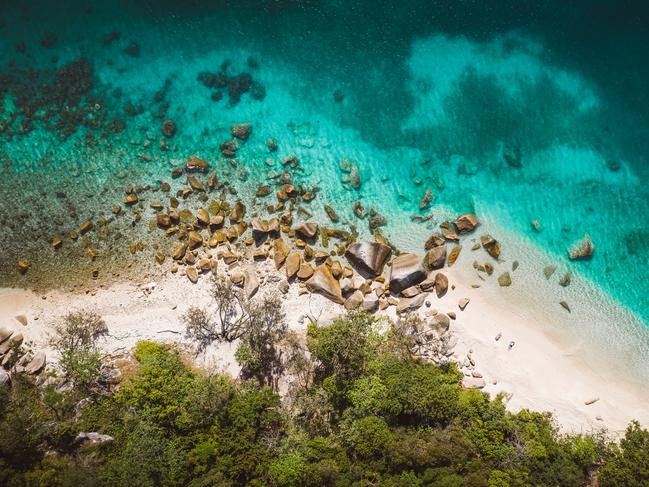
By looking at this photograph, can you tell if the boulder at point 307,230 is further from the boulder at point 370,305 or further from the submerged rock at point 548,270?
the submerged rock at point 548,270

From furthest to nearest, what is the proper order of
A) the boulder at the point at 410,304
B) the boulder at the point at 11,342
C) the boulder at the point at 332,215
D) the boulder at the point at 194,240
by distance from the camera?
1. the boulder at the point at 332,215
2. the boulder at the point at 194,240
3. the boulder at the point at 410,304
4. the boulder at the point at 11,342

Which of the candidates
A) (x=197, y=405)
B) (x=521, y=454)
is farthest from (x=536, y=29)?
(x=197, y=405)

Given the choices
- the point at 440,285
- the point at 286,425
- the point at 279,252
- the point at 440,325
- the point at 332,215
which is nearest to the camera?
the point at 286,425

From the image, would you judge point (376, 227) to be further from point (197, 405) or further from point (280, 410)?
point (197, 405)

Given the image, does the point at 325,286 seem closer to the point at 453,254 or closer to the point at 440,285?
the point at 440,285

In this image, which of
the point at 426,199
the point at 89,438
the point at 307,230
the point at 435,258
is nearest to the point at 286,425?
the point at 89,438

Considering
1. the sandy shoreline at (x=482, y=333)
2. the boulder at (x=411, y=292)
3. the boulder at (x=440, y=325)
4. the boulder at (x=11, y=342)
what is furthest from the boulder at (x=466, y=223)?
the boulder at (x=11, y=342)
